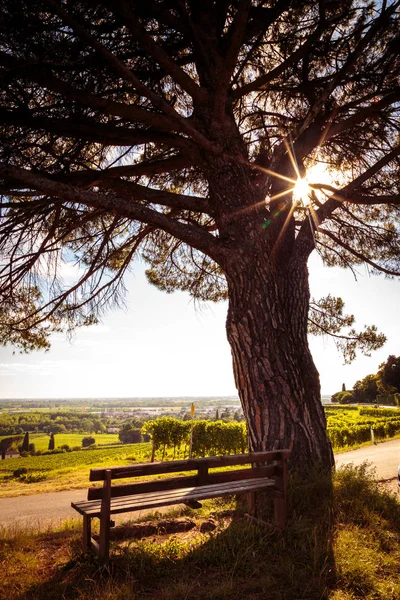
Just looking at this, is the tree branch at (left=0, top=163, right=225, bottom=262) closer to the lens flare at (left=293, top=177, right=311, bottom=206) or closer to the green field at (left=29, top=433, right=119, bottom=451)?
the lens flare at (left=293, top=177, right=311, bottom=206)

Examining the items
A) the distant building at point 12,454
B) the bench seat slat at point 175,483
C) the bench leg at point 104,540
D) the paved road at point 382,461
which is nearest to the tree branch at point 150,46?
the bench seat slat at point 175,483

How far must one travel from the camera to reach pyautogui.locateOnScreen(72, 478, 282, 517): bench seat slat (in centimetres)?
308

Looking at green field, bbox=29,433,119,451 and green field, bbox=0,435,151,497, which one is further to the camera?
green field, bbox=29,433,119,451

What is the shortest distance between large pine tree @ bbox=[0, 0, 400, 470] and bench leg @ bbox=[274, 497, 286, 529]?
923mm

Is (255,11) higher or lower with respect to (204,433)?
higher

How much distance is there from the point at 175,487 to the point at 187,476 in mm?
147

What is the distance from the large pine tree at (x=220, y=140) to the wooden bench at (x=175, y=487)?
839 mm

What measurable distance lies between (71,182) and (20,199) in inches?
49.1

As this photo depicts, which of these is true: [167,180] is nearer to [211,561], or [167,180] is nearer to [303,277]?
[303,277]

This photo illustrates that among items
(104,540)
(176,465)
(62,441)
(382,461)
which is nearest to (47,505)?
(104,540)

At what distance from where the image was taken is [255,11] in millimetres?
5672

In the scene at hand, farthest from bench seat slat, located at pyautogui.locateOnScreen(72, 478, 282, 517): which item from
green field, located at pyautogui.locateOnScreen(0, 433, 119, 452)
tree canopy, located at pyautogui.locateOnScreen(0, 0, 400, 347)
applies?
green field, located at pyautogui.locateOnScreen(0, 433, 119, 452)

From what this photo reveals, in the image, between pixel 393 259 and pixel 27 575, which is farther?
pixel 393 259

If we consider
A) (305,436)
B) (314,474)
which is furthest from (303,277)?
(314,474)
